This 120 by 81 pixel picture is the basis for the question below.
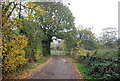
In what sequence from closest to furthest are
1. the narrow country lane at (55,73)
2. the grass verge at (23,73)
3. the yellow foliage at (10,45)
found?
the yellow foliage at (10,45)
the grass verge at (23,73)
the narrow country lane at (55,73)

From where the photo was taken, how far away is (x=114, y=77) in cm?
418

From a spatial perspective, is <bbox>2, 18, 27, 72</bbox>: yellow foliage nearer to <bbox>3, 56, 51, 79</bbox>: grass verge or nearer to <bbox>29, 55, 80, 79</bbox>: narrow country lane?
<bbox>3, 56, 51, 79</bbox>: grass verge

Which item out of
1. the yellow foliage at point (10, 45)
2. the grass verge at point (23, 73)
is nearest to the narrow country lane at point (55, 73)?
the grass verge at point (23, 73)

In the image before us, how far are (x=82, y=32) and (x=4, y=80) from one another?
2392 cm

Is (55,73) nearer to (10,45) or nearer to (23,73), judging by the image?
(23,73)

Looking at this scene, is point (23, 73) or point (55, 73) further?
point (55, 73)

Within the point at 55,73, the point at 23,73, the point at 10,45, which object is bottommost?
the point at 55,73

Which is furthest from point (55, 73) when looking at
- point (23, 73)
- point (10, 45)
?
point (10, 45)

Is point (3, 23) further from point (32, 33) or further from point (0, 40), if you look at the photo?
point (32, 33)

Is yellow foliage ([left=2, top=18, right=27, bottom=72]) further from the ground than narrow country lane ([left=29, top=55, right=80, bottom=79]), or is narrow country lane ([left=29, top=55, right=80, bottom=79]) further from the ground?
yellow foliage ([left=2, top=18, right=27, bottom=72])

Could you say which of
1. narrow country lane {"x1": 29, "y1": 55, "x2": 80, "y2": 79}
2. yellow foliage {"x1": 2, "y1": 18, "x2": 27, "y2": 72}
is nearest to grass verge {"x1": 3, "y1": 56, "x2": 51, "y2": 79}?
narrow country lane {"x1": 29, "y1": 55, "x2": 80, "y2": 79}

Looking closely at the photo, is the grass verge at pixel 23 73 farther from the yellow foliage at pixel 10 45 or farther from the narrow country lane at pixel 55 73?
the yellow foliage at pixel 10 45

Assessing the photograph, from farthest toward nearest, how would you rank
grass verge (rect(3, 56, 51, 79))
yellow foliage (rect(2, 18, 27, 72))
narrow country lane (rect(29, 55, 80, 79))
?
narrow country lane (rect(29, 55, 80, 79)), grass verge (rect(3, 56, 51, 79)), yellow foliage (rect(2, 18, 27, 72))

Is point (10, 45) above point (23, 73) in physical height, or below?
above
